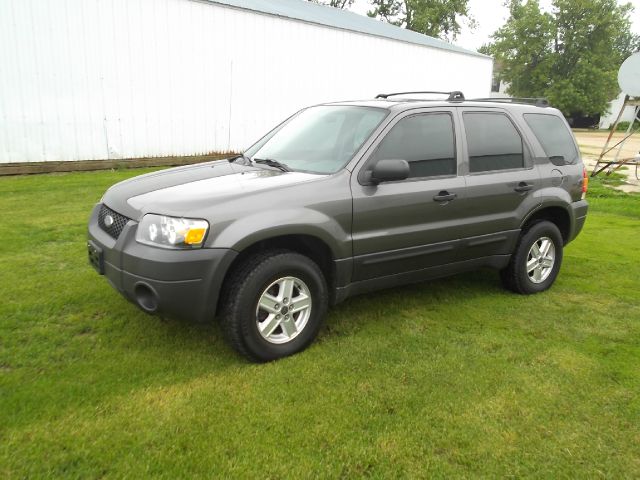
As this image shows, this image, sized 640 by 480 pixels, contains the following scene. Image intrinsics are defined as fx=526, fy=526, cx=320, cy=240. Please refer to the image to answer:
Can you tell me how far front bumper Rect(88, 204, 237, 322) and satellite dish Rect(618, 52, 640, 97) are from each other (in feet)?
40.3

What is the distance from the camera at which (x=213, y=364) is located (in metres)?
3.42

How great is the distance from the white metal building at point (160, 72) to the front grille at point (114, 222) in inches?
313

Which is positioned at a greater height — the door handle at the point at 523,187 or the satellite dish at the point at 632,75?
the satellite dish at the point at 632,75

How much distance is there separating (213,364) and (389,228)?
1.56 meters

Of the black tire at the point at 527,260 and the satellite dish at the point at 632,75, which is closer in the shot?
the black tire at the point at 527,260

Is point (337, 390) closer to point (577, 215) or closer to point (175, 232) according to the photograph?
point (175, 232)

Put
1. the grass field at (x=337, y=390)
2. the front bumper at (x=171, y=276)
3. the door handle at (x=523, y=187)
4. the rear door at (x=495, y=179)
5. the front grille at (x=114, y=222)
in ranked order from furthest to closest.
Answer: the door handle at (x=523, y=187), the rear door at (x=495, y=179), the front grille at (x=114, y=222), the front bumper at (x=171, y=276), the grass field at (x=337, y=390)

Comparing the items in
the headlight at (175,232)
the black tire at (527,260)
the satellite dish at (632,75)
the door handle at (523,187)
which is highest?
the satellite dish at (632,75)

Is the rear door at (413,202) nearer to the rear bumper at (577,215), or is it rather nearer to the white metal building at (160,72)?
the rear bumper at (577,215)

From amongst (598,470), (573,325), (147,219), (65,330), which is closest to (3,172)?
(65,330)

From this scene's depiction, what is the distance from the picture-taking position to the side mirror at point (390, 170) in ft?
11.8

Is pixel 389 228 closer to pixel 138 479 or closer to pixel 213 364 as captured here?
pixel 213 364

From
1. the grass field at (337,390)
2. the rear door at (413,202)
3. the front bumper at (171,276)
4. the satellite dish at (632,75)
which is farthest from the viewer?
the satellite dish at (632,75)

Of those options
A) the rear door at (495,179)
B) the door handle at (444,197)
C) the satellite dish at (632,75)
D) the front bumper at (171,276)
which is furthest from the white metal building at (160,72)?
the door handle at (444,197)
